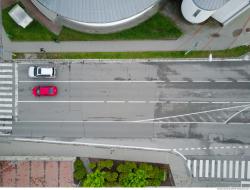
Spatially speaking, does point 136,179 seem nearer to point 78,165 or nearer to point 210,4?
point 78,165

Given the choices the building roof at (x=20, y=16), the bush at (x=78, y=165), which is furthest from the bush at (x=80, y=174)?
the building roof at (x=20, y=16)

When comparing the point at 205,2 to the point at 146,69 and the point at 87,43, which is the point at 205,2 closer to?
the point at 146,69

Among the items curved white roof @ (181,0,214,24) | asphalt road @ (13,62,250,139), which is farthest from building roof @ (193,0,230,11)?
asphalt road @ (13,62,250,139)

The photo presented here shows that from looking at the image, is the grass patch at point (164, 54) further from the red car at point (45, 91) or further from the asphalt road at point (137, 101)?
the red car at point (45, 91)

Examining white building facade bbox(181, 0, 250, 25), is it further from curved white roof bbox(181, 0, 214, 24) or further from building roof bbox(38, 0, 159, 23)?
building roof bbox(38, 0, 159, 23)

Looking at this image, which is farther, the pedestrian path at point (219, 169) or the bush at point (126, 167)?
the pedestrian path at point (219, 169)

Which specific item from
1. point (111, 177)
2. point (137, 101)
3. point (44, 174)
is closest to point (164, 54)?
point (137, 101)
